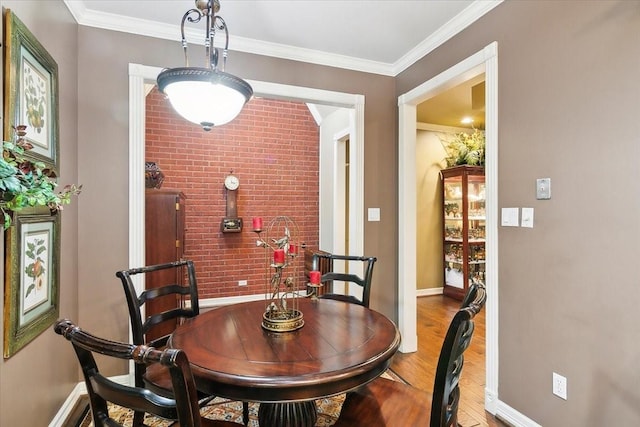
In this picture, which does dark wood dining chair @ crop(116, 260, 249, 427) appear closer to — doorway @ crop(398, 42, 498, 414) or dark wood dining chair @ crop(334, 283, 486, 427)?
dark wood dining chair @ crop(334, 283, 486, 427)

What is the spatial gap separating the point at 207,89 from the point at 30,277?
1265 millimetres

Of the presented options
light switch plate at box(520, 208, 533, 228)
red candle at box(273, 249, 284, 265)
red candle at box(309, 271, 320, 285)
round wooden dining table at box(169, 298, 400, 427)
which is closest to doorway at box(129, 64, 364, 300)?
round wooden dining table at box(169, 298, 400, 427)

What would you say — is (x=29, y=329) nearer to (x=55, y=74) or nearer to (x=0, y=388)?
(x=0, y=388)

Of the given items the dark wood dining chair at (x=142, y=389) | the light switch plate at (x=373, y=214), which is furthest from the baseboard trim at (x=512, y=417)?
the dark wood dining chair at (x=142, y=389)

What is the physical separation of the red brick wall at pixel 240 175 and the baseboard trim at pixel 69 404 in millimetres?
2110

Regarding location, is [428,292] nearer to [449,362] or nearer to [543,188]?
[543,188]

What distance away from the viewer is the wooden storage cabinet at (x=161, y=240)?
2799 millimetres

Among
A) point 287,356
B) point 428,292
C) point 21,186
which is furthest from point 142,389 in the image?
point 428,292

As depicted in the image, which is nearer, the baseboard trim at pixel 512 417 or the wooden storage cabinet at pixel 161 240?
the baseboard trim at pixel 512 417

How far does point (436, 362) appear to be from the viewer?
294cm

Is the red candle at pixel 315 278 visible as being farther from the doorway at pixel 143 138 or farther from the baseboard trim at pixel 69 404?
the doorway at pixel 143 138

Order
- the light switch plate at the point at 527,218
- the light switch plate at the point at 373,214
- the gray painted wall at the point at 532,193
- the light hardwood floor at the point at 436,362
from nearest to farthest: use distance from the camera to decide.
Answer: the gray painted wall at the point at 532,193, the light switch plate at the point at 527,218, the light hardwood floor at the point at 436,362, the light switch plate at the point at 373,214

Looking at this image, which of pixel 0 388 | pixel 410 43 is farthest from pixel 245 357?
pixel 410 43

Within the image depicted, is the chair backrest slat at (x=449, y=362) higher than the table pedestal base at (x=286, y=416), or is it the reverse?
the chair backrest slat at (x=449, y=362)
